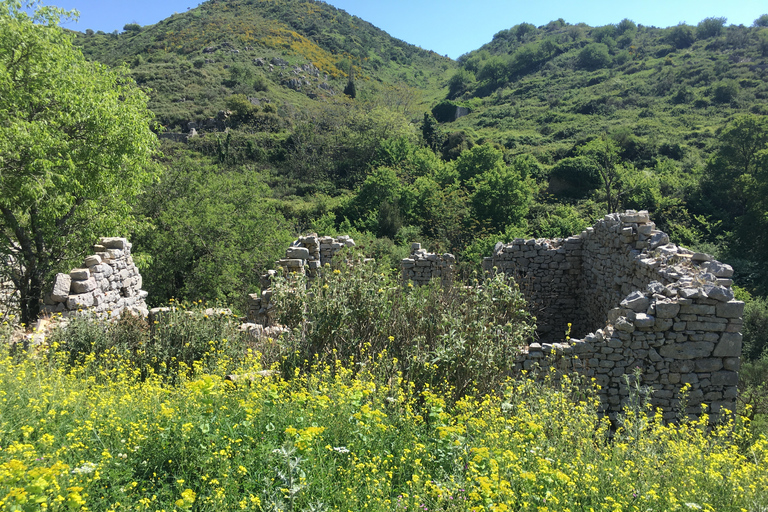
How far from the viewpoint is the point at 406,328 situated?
A: 7273 mm

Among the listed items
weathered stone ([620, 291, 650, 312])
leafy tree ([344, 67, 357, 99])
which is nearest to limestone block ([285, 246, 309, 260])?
weathered stone ([620, 291, 650, 312])

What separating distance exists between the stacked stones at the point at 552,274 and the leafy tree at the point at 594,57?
79.1 meters

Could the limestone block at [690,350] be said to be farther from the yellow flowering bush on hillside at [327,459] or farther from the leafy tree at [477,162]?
the leafy tree at [477,162]

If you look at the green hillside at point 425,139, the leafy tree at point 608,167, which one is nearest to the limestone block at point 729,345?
the green hillside at point 425,139

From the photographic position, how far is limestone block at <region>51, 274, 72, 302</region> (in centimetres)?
913

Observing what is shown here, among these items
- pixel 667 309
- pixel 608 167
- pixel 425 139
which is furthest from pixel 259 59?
pixel 667 309

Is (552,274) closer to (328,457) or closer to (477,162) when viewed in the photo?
(328,457)

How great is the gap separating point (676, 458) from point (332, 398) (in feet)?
11.6

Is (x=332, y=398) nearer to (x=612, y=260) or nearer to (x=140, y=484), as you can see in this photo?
(x=140, y=484)

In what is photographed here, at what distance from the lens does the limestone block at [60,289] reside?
30.0ft

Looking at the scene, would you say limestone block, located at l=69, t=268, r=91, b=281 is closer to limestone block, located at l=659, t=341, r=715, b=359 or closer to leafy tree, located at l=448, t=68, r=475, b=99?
limestone block, located at l=659, t=341, r=715, b=359

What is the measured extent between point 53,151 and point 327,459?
10.6m

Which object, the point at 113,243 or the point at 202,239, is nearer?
the point at 113,243

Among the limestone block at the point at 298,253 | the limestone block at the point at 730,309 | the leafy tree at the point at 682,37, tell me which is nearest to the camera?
the limestone block at the point at 730,309
